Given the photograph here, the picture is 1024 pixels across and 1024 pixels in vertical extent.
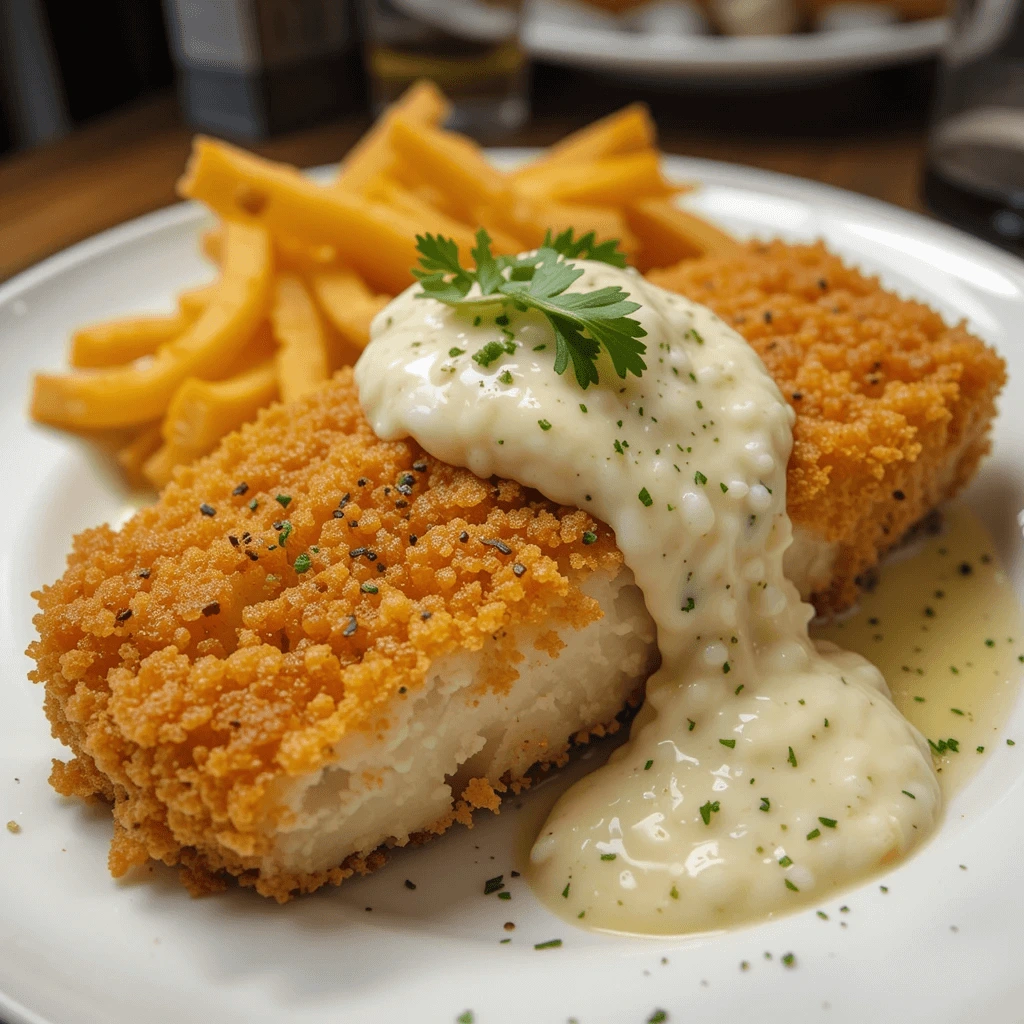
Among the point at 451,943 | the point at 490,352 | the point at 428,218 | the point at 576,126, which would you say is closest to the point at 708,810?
the point at 451,943

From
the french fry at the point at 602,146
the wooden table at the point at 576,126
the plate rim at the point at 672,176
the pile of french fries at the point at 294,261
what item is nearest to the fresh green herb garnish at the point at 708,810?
the pile of french fries at the point at 294,261

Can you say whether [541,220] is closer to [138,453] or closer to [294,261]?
[294,261]

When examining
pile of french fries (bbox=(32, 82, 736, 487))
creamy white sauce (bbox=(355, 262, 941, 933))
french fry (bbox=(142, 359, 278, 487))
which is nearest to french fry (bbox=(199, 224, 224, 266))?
pile of french fries (bbox=(32, 82, 736, 487))

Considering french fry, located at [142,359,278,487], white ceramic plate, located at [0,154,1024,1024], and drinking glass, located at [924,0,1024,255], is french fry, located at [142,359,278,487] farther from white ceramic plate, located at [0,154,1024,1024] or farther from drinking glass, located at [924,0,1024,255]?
drinking glass, located at [924,0,1024,255]

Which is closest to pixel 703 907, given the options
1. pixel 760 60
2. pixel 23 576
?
pixel 23 576

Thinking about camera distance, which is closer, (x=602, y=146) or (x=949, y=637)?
(x=949, y=637)
